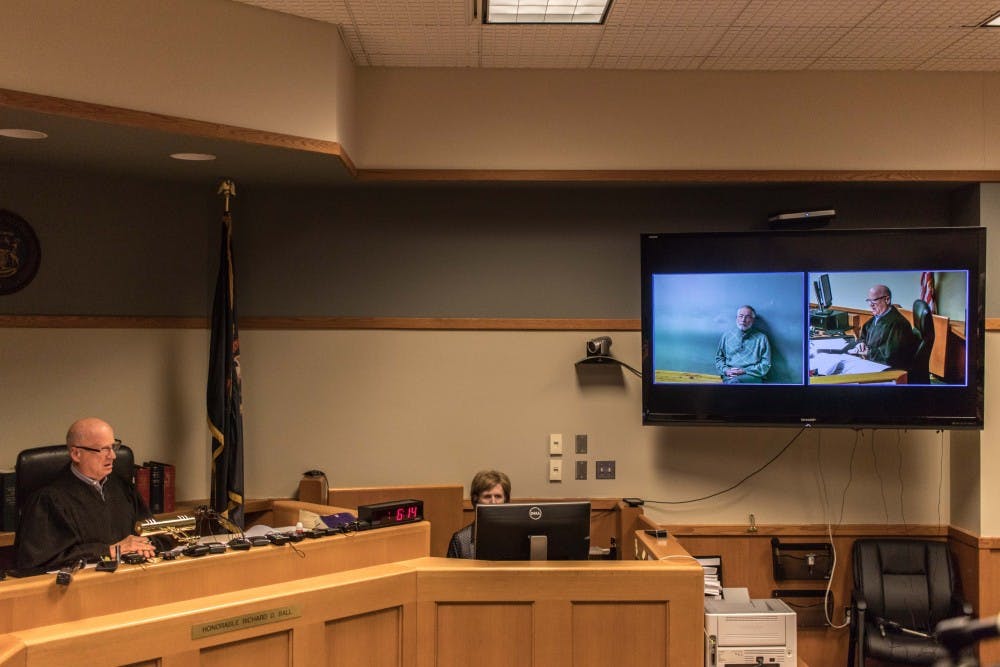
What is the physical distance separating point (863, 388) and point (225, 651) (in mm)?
3325

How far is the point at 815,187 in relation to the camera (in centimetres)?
515

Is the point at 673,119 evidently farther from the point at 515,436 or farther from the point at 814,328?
the point at 515,436

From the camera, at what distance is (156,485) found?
473 cm

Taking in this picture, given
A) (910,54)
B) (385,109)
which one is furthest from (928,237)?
(385,109)

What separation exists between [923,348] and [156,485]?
3.85 m

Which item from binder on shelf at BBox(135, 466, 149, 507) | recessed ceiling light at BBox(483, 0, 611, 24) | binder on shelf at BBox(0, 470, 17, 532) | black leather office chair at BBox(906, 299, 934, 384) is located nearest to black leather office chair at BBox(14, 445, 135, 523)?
binder on shelf at BBox(0, 470, 17, 532)

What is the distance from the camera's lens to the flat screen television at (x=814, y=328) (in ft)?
15.1

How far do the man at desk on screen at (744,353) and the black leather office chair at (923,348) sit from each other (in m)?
0.69

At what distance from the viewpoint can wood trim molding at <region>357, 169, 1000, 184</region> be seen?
495 centimetres

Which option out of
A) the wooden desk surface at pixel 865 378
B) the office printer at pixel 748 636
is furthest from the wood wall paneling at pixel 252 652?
the wooden desk surface at pixel 865 378

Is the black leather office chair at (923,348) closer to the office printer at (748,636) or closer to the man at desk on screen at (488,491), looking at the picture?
the office printer at (748,636)

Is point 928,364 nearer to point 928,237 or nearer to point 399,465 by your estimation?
point 928,237

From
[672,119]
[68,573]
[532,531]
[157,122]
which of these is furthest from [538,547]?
[672,119]

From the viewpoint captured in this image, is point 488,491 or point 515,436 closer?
point 488,491
